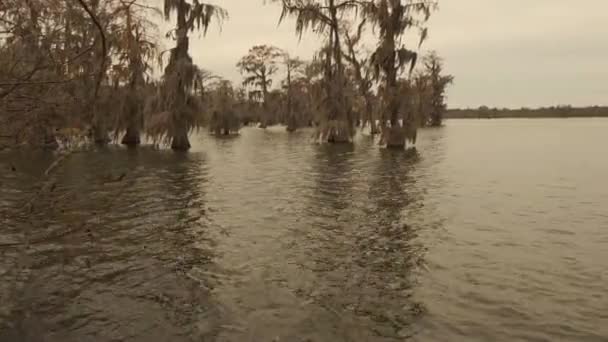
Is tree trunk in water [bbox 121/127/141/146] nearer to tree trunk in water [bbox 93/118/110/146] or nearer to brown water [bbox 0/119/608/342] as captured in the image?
tree trunk in water [bbox 93/118/110/146]

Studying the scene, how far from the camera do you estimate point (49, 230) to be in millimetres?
9031

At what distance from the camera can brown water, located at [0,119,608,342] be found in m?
5.09

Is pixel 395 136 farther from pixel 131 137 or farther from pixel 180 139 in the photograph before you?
pixel 131 137

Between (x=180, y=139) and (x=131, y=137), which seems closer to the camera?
(x=180, y=139)

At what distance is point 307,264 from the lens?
23.8 feet

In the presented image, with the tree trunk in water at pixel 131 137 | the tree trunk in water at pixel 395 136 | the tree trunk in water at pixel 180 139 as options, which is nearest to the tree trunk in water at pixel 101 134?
the tree trunk in water at pixel 131 137

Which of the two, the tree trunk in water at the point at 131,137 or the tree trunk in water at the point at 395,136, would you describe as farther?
the tree trunk in water at the point at 131,137

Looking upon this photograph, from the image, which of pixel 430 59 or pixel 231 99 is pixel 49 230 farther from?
pixel 430 59

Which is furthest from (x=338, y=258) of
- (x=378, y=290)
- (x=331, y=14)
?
(x=331, y=14)

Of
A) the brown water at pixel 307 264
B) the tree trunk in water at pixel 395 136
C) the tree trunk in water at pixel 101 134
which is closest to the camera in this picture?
the brown water at pixel 307 264

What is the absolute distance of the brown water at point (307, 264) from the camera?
5.09 m

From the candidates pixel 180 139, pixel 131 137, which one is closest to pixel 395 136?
pixel 180 139

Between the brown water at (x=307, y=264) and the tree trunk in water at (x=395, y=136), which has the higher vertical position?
the tree trunk in water at (x=395, y=136)

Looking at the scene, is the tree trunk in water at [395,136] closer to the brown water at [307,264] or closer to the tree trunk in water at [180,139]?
the tree trunk in water at [180,139]
